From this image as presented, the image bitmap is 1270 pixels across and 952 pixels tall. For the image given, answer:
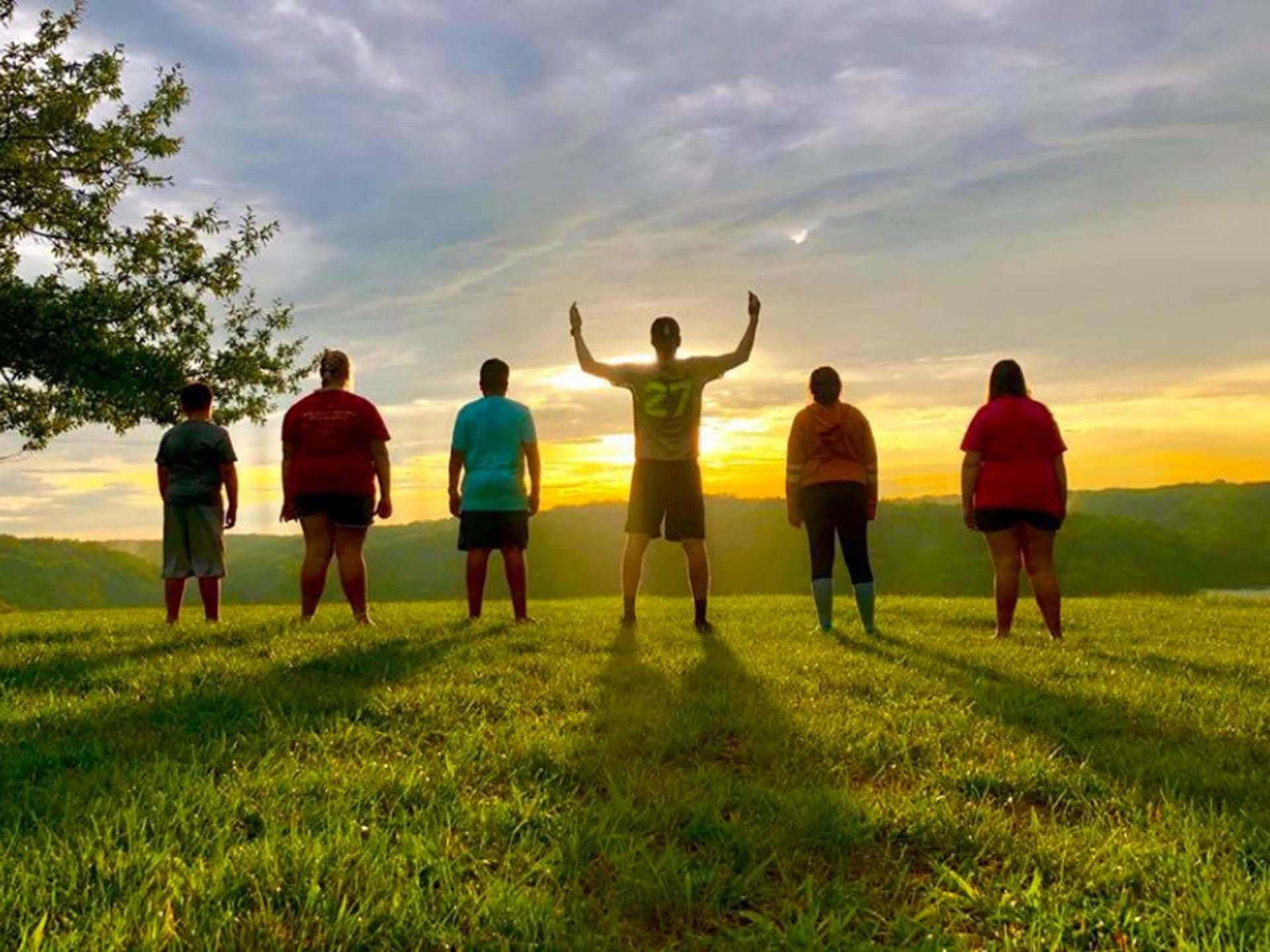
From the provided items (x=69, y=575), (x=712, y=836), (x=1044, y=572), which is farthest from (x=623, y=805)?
(x=69, y=575)

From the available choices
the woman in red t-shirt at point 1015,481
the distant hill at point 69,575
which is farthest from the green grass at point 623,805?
the distant hill at point 69,575

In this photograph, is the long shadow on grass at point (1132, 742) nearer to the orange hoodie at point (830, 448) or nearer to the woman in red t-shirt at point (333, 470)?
the orange hoodie at point (830, 448)

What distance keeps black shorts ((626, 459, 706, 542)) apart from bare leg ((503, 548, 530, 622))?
1367 mm

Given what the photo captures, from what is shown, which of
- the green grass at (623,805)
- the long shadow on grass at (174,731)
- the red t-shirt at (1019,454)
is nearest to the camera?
the green grass at (623,805)

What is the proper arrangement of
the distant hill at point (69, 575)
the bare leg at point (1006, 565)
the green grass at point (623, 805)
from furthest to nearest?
the distant hill at point (69, 575), the bare leg at point (1006, 565), the green grass at point (623, 805)

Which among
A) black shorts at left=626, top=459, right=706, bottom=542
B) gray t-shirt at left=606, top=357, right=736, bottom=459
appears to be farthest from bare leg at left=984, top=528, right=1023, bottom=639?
gray t-shirt at left=606, top=357, right=736, bottom=459

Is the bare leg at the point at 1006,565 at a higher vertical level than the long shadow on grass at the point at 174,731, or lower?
higher

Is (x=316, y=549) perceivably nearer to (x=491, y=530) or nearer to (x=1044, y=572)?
(x=491, y=530)

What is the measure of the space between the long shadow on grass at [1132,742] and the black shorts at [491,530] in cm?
468

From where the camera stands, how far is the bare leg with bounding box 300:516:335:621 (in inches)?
379

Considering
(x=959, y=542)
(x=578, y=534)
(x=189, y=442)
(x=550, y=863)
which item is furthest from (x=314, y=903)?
(x=959, y=542)

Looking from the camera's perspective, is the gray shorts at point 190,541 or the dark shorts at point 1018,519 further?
the gray shorts at point 190,541

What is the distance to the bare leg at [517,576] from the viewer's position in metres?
9.97

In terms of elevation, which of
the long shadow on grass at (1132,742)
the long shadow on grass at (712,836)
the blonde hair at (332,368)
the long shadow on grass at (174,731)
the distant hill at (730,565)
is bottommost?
the distant hill at (730,565)
